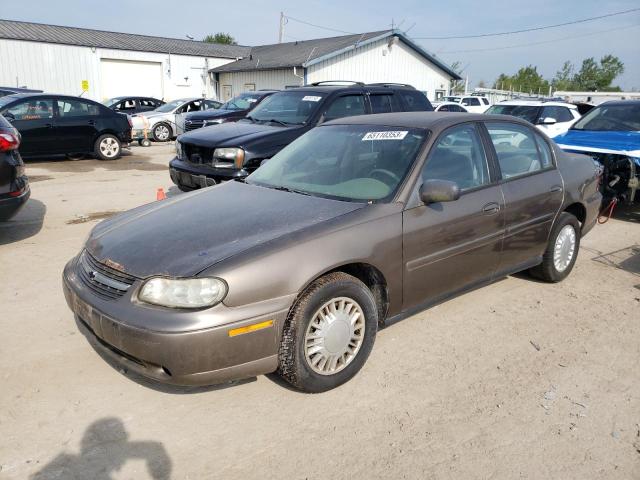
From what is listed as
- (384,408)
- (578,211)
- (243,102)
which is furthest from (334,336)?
(243,102)

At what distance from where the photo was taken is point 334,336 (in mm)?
3170

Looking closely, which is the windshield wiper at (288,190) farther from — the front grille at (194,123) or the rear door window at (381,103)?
the front grille at (194,123)

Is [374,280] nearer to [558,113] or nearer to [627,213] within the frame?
[627,213]

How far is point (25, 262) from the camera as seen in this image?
5.41 meters

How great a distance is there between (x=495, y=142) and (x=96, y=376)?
11.2ft

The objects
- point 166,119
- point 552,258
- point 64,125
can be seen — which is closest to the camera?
point 552,258

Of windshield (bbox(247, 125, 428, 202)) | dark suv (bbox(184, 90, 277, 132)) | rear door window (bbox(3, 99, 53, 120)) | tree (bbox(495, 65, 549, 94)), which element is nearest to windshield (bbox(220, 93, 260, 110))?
dark suv (bbox(184, 90, 277, 132))

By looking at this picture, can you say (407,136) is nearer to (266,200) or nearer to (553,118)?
(266,200)

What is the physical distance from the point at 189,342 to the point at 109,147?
12037 millimetres

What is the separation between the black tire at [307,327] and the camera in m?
2.97

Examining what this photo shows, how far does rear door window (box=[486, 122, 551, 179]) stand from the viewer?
4.32 m

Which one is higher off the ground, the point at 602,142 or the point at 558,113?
the point at 558,113

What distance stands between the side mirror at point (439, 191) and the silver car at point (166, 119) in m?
15.5

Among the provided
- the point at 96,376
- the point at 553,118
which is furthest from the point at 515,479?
the point at 553,118
